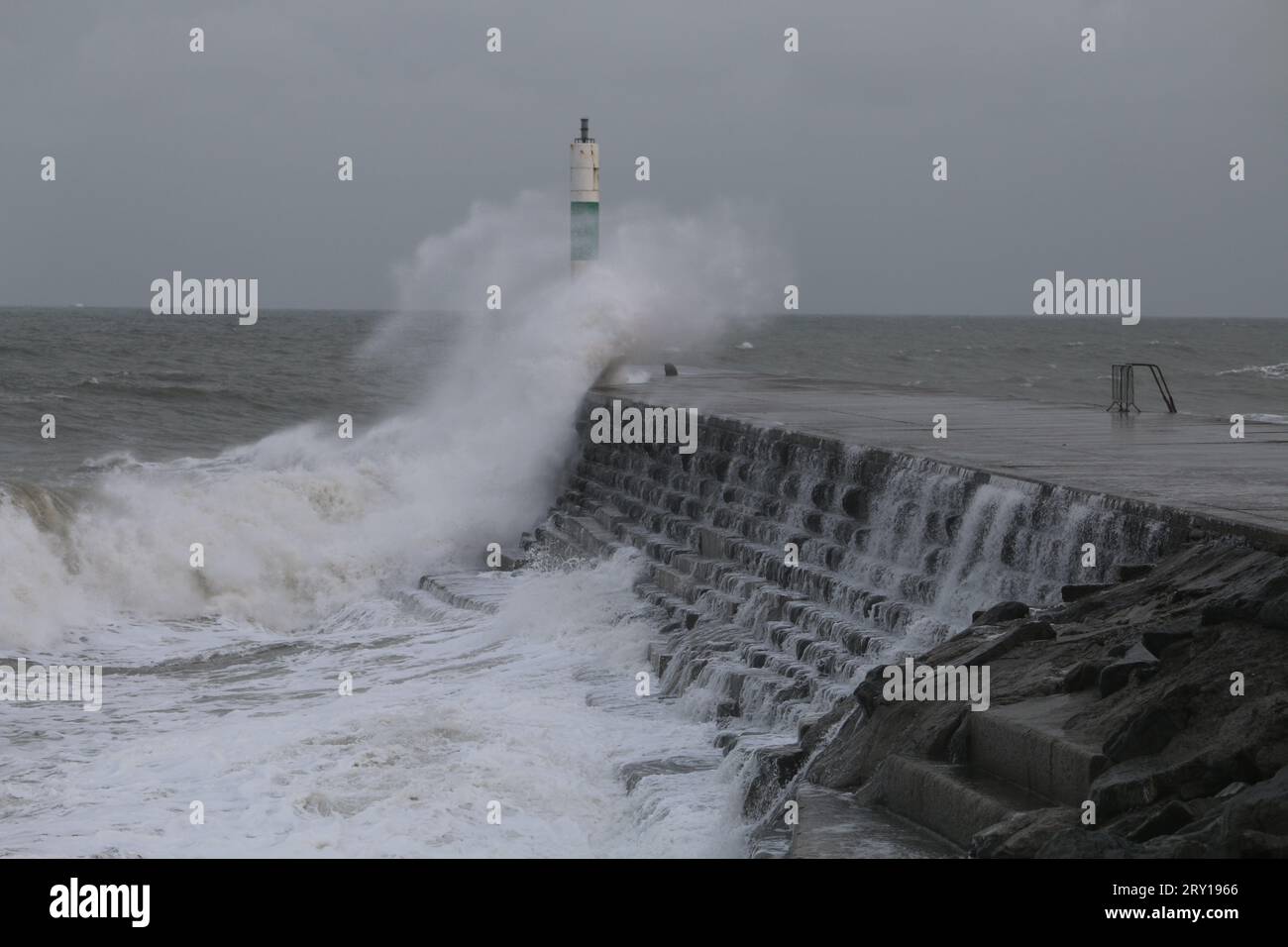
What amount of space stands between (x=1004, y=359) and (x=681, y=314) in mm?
34584

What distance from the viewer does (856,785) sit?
6.73 metres

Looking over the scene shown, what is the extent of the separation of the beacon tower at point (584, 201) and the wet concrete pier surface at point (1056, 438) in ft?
14.7

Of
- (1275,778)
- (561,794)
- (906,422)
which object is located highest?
(906,422)

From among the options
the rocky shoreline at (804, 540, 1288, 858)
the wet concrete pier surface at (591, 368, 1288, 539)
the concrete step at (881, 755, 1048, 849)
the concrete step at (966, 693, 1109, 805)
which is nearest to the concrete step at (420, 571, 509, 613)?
the wet concrete pier surface at (591, 368, 1288, 539)

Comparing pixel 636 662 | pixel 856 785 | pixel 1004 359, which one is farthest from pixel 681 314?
pixel 1004 359

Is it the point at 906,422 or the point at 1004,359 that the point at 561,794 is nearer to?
the point at 906,422

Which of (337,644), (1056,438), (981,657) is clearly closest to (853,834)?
(981,657)

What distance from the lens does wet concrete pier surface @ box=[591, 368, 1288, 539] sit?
886 cm

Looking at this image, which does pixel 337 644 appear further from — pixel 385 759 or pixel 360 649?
pixel 385 759

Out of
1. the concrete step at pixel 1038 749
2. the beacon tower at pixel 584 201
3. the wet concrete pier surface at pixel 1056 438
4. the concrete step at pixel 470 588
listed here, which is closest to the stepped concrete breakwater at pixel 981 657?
the concrete step at pixel 1038 749

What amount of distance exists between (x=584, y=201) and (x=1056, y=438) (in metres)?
13.4

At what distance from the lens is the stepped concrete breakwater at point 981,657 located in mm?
5344

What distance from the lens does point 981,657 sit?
702 cm

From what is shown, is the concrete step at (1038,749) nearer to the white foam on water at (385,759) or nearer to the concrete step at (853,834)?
the concrete step at (853,834)
